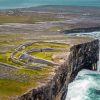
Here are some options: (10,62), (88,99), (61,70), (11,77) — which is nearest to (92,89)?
(88,99)

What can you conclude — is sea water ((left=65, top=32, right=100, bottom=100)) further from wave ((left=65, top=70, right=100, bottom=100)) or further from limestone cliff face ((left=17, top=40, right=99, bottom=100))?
limestone cliff face ((left=17, top=40, right=99, bottom=100))

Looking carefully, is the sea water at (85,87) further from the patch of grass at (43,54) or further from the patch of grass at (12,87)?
the patch of grass at (12,87)

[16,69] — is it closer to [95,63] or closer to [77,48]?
[77,48]

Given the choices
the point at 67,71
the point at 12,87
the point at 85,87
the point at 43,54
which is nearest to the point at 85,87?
the point at 85,87

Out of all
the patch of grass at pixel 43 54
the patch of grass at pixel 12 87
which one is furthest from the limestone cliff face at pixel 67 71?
the patch of grass at pixel 43 54

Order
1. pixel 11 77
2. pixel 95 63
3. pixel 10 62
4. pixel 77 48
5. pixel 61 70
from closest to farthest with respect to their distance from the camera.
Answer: pixel 11 77
pixel 61 70
pixel 10 62
pixel 77 48
pixel 95 63

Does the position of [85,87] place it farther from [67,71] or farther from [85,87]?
[67,71]
